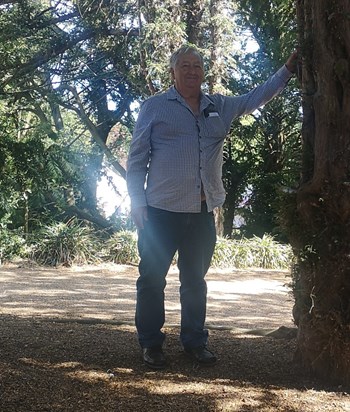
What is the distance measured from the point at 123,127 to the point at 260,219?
15.7 feet

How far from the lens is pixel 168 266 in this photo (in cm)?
329

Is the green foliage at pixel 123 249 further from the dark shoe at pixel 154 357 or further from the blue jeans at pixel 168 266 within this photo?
the dark shoe at pixel 154 357

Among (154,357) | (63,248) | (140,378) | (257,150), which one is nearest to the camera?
(140,378)

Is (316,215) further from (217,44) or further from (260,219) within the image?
(260,219)

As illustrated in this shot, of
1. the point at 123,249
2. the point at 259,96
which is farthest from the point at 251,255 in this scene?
the point at 259,96

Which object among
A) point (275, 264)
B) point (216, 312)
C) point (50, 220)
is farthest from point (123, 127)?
point (216, 312)

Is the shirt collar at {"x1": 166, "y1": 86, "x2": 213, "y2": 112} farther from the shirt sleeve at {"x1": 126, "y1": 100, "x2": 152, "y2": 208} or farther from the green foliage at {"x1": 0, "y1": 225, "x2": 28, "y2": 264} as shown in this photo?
the green foliage at {"x1": 0, "y1": 225, "x2": 28, "y2": 264}

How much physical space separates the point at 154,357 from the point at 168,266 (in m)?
0.51

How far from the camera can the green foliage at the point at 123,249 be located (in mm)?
12312

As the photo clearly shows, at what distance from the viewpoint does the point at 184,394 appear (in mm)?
2736

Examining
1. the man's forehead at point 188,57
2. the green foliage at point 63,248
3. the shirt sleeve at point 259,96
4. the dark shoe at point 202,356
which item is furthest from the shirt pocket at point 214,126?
the green foliage at point 63,248

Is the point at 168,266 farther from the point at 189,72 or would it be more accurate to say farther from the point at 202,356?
the point at 189,72

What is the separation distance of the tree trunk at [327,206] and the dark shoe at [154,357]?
794mm

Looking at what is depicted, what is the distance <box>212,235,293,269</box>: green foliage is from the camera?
1239 centimetres
